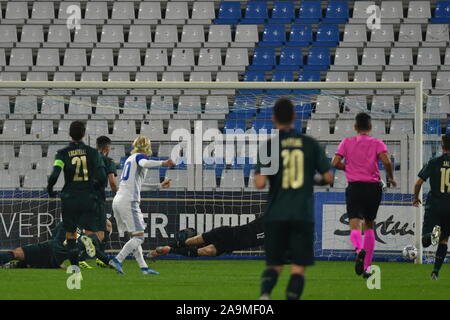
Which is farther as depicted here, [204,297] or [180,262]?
[180,262]

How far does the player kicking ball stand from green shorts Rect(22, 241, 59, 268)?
163 centimetres

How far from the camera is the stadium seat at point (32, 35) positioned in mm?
23469

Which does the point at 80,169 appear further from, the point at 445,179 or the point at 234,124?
the point at 234,124

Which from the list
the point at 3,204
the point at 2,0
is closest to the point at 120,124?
the point at 3,204

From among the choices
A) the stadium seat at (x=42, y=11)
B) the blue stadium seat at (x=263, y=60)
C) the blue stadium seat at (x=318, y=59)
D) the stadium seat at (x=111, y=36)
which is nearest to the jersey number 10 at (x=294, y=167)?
the blue stadium seat at (x=318, y=59)

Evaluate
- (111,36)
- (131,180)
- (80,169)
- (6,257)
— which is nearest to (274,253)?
(80,169)

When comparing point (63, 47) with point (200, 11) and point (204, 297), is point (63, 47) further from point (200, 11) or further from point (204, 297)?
point (204, 297)

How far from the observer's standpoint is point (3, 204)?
1700cm

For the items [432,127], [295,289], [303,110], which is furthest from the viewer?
[432,127]

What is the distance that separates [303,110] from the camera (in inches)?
739

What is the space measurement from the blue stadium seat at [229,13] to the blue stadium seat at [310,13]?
1.49m

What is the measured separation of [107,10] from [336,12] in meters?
5.67

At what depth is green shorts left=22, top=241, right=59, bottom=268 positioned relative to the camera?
45.7 feet
